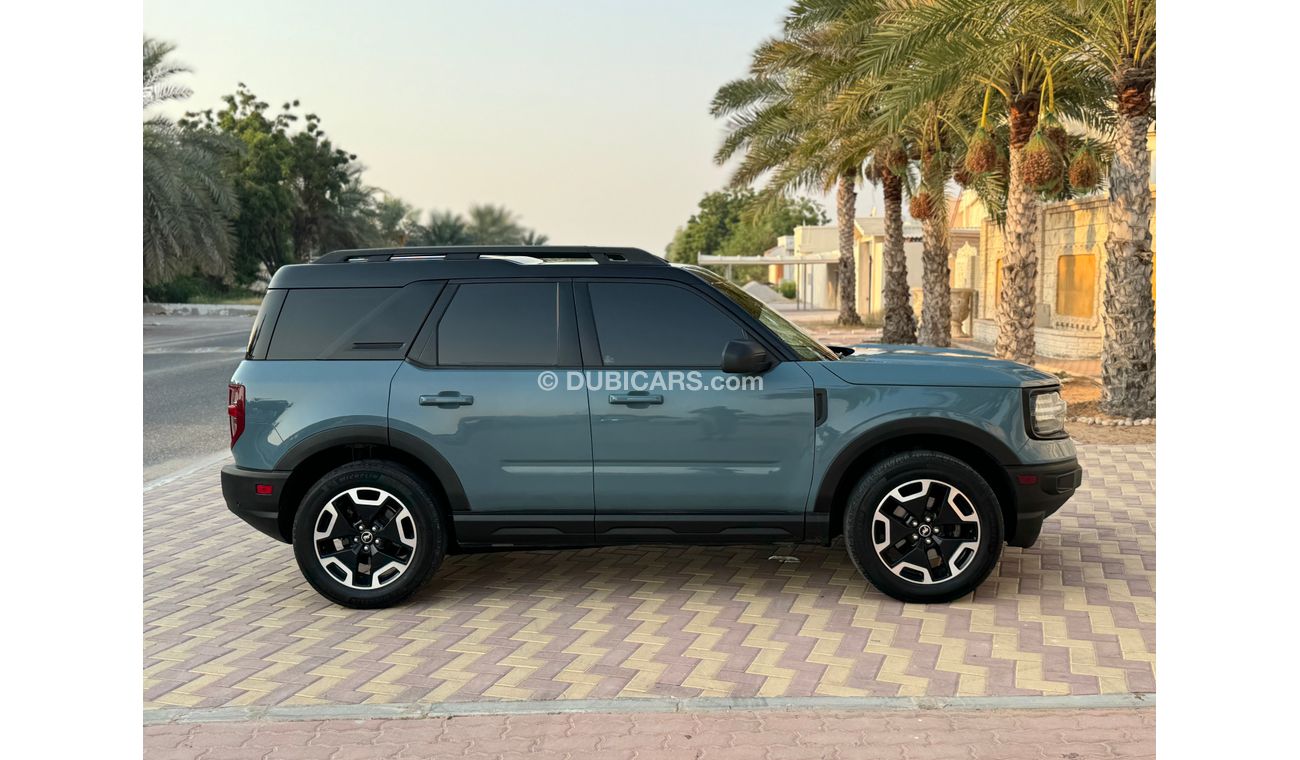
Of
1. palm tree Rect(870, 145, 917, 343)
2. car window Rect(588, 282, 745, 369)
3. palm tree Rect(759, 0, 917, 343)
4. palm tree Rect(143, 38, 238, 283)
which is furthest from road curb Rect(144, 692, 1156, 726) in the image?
palm tree Rect(143, 38, 238, 283)

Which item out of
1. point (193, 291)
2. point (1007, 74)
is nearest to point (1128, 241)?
point (1007, 74)

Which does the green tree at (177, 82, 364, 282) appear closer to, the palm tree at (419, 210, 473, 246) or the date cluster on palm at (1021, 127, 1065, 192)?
the palm tree at (419, 210, 473, 246)

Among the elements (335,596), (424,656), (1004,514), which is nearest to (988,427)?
(1004,514)

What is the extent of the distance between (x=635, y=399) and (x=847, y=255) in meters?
31.5

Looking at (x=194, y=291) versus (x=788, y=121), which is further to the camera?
(x=194, y=291)

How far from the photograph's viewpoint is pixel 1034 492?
5.96 meters

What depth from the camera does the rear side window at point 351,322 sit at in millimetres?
6129

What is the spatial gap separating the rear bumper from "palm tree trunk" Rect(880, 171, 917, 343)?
22.4m

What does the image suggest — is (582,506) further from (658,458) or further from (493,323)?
(493,323)

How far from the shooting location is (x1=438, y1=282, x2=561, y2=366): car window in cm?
608

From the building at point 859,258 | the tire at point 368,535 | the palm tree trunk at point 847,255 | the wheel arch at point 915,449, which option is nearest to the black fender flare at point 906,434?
the wheel arch at point 915,449

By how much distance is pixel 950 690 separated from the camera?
188 inches

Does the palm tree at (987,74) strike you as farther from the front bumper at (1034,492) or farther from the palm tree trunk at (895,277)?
the front bumper at (1034,492)

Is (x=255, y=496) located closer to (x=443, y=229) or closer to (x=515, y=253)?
(x=515, y=253)
